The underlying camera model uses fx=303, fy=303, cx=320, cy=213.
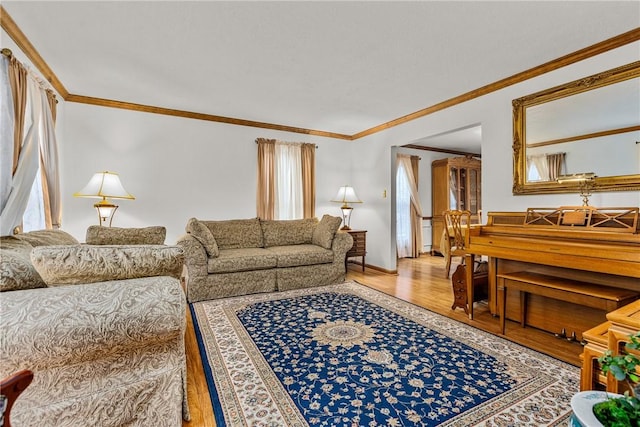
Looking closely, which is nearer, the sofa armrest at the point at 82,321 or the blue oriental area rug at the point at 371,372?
the sofa armrest at the point at 82,321

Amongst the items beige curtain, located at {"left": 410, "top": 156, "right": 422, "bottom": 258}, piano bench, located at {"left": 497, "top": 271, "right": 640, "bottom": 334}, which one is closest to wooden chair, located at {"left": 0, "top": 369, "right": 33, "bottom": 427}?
piano bench, located at {"left": 497, "top": 271, "right": 640, "bottom": 334}

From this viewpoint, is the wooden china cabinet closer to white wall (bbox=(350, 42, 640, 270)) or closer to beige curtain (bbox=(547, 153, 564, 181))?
white wall (bbox=(350, 42, 640, 270))

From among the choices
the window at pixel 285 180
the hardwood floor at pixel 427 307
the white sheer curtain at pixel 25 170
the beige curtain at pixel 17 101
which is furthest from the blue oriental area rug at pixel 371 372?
the window at pixel 285 180

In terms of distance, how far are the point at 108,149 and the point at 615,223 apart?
5.36 m

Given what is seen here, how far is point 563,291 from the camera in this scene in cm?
216

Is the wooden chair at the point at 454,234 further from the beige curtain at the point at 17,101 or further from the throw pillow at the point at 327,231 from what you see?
the beige curtain at the point at 17,101

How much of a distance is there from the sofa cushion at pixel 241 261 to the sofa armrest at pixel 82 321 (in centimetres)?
209

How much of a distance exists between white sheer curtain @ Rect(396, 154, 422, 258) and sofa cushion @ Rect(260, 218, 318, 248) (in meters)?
2.56

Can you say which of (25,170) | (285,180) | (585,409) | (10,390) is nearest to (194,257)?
(25,170)

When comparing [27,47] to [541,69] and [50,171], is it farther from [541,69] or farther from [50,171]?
[541,69]

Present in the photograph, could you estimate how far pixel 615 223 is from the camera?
2330 mm

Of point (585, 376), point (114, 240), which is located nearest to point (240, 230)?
point (114, 240)

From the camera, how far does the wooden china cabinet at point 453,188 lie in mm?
6496

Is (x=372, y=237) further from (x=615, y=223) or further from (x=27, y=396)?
(x=27, y=396)
